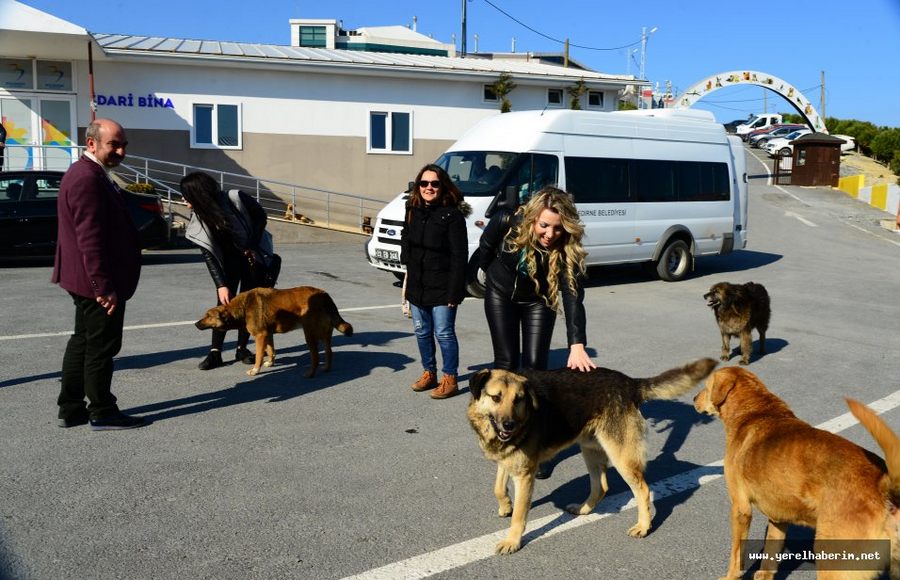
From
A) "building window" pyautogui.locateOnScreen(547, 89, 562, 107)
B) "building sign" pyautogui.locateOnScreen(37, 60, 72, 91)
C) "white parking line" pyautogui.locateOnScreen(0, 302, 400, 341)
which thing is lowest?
"white parking line" pyautogui.locateOnScreen(0, 302, 400, 341)

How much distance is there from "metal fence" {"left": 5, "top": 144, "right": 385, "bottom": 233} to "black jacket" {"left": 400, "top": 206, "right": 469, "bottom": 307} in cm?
1324

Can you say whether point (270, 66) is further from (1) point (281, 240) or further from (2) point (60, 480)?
(2) point (60, 480)

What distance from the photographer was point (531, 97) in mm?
25094

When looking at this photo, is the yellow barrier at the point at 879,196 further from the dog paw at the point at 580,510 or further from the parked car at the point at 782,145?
the dog paw at the point at 580,510

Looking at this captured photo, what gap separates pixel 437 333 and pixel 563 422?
2483 millimetres

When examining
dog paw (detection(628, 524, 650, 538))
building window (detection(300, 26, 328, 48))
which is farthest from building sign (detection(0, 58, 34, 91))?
dog paw (detection(628, 524, 650, 538))

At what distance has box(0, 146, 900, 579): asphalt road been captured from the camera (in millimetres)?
3801

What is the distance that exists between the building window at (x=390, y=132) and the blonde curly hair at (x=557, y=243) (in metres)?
18.3

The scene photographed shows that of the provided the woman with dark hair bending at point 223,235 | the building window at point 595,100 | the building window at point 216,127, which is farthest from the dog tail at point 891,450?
the building window at point 595,100

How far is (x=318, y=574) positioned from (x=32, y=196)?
12.5 m

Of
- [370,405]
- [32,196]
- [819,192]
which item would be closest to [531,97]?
[819,192]

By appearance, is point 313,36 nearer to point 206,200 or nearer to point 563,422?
point 206,200

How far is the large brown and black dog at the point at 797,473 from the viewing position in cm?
280

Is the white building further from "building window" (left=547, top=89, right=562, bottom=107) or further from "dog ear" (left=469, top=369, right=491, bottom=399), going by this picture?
"dog ear" (left=469, top=369, right=491, bottom=399)
